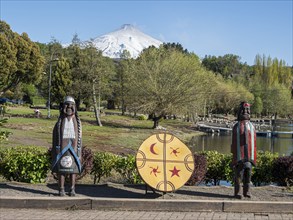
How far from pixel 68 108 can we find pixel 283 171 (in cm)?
571

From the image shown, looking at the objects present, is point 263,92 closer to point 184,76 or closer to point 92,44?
point 184,76

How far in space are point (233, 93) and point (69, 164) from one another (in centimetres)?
6806

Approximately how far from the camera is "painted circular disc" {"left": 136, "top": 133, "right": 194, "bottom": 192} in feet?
28.4

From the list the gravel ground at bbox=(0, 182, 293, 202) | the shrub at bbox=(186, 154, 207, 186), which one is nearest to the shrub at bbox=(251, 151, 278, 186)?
the gravel ground at bbox=(0, 182, 293, 202)

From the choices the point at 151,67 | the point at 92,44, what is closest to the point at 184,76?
the point at 151,67

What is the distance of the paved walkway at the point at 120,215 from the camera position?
754 cm

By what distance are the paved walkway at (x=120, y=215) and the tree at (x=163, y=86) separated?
36715 mm

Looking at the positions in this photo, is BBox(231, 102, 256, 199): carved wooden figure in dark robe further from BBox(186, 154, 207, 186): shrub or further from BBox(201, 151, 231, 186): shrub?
BBox(201, 151, 231, 186): shrub

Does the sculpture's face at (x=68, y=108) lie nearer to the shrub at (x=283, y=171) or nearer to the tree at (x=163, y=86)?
the shrub at (x=283, y=171)

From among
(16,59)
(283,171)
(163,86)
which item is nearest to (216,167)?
(283,171)

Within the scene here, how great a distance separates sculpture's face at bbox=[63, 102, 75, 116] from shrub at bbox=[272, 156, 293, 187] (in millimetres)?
5479

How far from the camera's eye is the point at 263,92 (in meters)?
86.2

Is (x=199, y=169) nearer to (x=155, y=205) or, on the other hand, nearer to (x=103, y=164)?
(x=103, y=164)

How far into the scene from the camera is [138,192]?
9.35 metres
